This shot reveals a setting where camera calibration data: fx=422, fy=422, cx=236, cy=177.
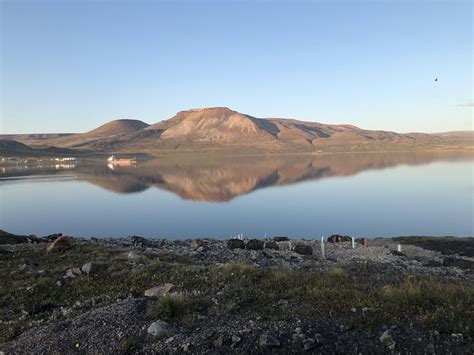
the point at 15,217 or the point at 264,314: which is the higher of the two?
the point at 264,314

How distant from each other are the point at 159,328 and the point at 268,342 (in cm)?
217

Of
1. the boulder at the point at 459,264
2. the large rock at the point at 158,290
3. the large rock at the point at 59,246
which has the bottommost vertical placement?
the boulder at the point at 459,264

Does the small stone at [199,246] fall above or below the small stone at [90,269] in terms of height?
below

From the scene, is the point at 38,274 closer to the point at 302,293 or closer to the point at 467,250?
the point at 302,293

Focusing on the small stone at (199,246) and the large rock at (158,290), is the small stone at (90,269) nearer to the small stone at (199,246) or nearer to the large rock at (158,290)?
the large rock at (158,290)

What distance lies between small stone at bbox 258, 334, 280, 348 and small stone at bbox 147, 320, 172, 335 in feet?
6.01

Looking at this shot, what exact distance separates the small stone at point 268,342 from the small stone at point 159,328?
6.01ft

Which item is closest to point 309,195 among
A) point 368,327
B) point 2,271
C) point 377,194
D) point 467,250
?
point 377,194

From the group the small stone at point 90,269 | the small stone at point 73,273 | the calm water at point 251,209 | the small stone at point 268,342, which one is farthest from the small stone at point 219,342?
the calm water at point 251,209

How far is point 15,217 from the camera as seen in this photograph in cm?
5612

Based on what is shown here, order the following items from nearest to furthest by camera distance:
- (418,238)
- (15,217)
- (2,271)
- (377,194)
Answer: (2,271), (418,238), (15,217), (377,194)

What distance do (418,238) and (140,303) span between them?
3181cm

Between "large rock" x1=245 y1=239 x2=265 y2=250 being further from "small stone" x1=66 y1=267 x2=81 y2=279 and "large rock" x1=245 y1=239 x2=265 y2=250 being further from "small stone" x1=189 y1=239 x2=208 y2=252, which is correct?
"small stone" x1=66 y1=267 x2=81 y2=279

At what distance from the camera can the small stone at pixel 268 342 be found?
7312mm
